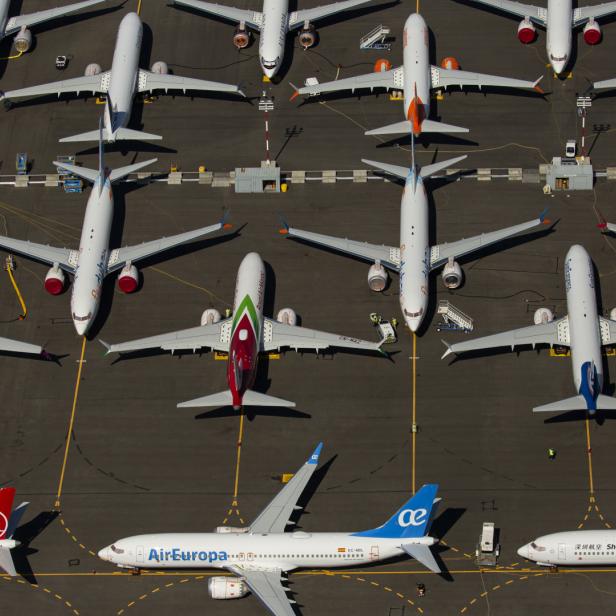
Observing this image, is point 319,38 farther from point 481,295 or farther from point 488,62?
point 481,295

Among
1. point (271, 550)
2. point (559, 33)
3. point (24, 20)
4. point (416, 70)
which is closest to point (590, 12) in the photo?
point (559, 33)

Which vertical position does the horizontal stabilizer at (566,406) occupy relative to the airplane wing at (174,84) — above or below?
below

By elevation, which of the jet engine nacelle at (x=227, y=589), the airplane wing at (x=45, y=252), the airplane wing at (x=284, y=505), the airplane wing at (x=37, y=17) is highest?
the airplane wing at (x=37, y=17)

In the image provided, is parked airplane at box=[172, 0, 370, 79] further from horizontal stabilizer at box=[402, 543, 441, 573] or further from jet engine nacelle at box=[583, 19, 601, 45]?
horizontal stabilizer at box=[402, 543, 441, 573]

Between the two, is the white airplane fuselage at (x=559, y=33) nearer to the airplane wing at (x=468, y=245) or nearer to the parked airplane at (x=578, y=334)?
the airplane wing at (x=468, y=245)

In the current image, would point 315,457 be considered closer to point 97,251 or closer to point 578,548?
point 578,548

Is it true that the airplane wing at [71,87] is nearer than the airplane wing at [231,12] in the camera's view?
Yes

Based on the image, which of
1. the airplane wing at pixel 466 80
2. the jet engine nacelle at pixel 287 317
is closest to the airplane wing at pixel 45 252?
the jet engine nacelle at pixel 287 317

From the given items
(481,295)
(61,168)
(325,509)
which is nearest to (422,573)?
(325,509)
